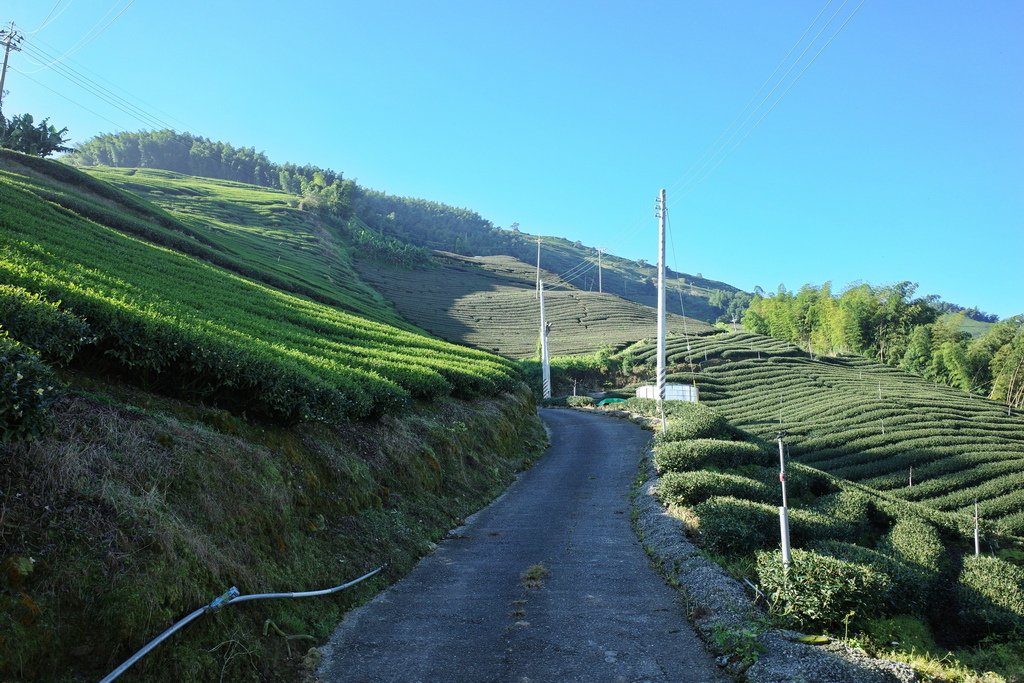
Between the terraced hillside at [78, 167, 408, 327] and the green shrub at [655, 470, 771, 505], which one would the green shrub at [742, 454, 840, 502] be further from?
the terraced hillside at [78, 167, 408, 327]

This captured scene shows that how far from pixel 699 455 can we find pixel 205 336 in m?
12.4

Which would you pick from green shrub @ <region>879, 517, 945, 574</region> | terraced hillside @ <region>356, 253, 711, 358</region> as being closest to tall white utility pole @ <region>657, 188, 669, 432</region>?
green shrub @ <region>879, 517, 945, 574</region>

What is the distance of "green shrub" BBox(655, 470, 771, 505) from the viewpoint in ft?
44.9

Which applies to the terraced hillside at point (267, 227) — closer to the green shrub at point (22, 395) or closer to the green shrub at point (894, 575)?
the green shrub at point (22, 395)

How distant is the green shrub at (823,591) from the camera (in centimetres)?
761

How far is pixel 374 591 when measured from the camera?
8773mm

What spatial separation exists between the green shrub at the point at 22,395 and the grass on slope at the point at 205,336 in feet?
9.62

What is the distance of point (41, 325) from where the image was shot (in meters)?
7.57

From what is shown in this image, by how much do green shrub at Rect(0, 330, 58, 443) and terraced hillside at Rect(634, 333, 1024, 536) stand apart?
3950cm

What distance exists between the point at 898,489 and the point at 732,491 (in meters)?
32.6

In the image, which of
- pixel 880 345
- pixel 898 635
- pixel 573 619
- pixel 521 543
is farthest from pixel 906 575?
pixel 880 345

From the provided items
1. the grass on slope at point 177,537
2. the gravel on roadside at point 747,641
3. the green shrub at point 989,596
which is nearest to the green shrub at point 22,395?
the grass on slope at point 177,537

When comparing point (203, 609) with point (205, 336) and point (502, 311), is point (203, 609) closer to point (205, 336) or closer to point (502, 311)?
point (205, 336)

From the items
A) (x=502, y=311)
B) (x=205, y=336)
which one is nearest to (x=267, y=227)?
(x=502, y=311)
